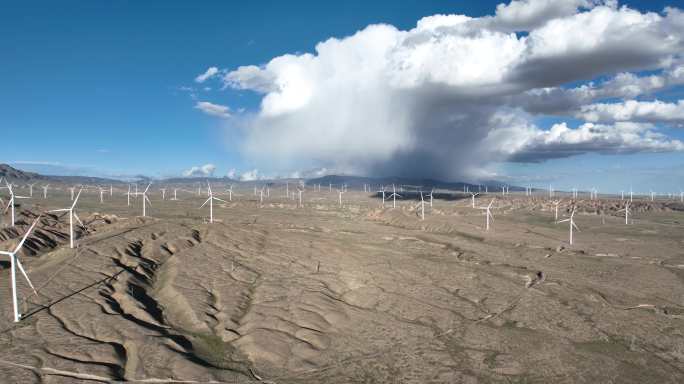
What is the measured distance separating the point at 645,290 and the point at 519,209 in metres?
116

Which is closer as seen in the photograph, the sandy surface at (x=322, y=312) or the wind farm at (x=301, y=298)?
the sandy surface at (x=322, y=312)

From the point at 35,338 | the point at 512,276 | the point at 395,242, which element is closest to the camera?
the point at 35,338

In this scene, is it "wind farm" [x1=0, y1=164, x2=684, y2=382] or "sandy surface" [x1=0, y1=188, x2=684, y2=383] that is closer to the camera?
"sandy surface" [x1=0, y1=188, x2=684, y2=383]

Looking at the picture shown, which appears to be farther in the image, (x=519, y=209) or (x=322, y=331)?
(x=519, y=209)

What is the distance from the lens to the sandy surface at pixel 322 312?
25.4 m

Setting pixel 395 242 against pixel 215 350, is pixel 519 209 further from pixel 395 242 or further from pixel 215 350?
pixel 215 350

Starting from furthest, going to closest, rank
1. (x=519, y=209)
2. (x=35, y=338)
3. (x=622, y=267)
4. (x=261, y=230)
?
(x=519, y=209), (x=261, y=230), (x=622, y=267), (x=35, y=338)

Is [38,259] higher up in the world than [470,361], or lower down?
higher up

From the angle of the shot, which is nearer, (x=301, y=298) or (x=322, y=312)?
(x=322, y=312)

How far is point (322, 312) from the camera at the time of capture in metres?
34.9

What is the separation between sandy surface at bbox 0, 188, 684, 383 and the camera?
83.3ft

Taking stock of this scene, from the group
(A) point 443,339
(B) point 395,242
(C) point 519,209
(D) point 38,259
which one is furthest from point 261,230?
(C) point 519,209

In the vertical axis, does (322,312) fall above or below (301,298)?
below

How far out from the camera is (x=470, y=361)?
2736cm
